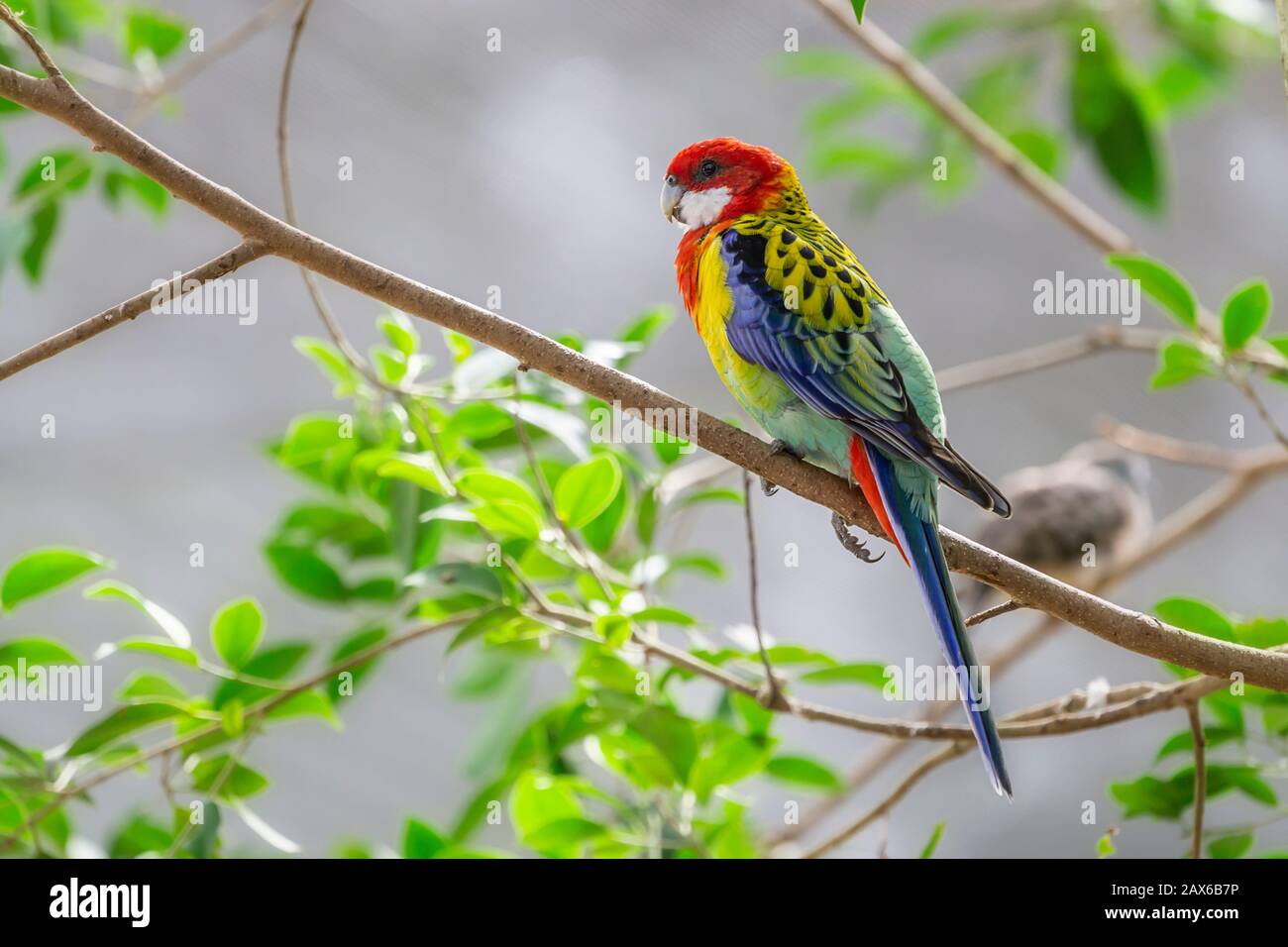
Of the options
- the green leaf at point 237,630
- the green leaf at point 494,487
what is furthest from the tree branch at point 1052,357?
the green leaf at point 237,630

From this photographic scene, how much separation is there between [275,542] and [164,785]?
0.45 meters

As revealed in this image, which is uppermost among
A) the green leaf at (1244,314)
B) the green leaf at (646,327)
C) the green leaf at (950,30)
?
the green leaf at (950,30)

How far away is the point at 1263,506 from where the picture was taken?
482 cm

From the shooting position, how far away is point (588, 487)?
5.06 feet

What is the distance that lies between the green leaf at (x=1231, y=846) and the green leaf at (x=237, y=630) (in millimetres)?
1351

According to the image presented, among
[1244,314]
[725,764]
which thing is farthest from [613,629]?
[1244,314]

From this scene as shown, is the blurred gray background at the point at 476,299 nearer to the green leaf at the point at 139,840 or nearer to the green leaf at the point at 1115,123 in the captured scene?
the green leaf at the point at 1115,123

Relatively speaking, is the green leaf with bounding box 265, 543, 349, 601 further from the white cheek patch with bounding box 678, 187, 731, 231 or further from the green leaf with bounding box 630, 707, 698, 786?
the white cheek patch with bounding box 678, 187, 731, 231

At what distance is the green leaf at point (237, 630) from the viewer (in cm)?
162

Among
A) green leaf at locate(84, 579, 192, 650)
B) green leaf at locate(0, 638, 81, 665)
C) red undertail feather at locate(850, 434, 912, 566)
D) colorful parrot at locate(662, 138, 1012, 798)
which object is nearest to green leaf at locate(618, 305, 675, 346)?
colorful parrot at locate(662, 138, 1012, 798)

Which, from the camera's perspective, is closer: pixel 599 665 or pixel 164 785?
pixel 164 785

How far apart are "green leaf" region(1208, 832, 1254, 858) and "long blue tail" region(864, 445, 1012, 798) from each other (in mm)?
515
